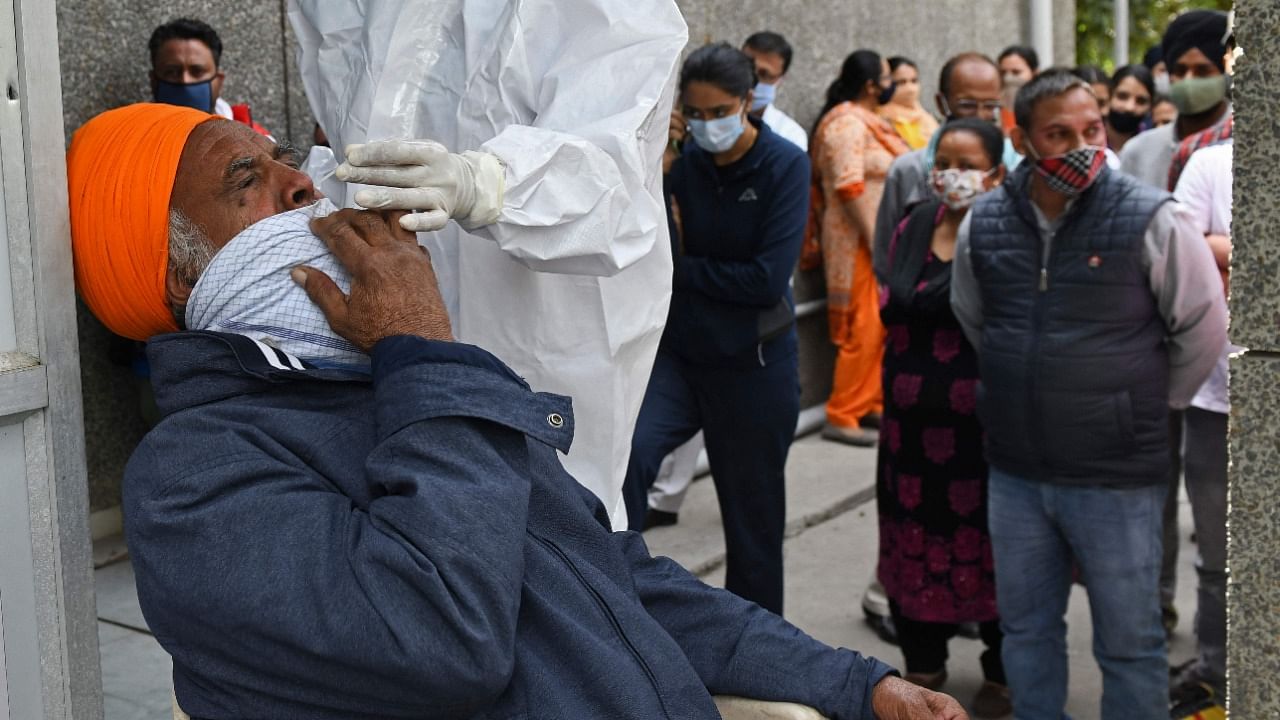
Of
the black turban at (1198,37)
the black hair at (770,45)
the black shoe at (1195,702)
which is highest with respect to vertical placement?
the black hair at (770,45)

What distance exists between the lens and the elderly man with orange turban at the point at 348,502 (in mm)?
1456

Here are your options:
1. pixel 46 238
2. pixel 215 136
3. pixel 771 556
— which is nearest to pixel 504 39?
pixel 215 136

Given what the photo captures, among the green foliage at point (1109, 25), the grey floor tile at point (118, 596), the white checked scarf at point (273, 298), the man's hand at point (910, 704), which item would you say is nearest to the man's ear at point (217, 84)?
the grey floor tile at point (118, 596)

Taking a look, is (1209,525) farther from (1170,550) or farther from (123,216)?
(123,216)

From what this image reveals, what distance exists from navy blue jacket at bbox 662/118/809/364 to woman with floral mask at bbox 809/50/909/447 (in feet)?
8.28

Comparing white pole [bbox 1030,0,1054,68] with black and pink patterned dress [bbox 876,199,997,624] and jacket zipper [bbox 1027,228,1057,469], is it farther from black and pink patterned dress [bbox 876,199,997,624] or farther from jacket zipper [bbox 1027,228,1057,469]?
jacket zipper [bbox 1027,228,1057,469]

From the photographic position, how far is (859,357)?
7.04 m

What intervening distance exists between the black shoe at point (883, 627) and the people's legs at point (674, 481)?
1.06 meters

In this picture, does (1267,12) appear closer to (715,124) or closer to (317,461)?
(317,461)

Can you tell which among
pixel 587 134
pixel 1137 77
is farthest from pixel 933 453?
pixel 1137 77

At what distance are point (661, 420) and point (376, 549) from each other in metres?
2.81

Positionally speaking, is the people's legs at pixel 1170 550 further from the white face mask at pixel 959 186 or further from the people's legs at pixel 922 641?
the white face mask at pixel 959 186

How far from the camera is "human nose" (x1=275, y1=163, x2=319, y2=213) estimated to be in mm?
1897

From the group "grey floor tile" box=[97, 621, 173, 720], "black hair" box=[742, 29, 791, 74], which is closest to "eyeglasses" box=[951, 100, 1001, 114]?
"black hair" box=[742, 29, 791, 74]
